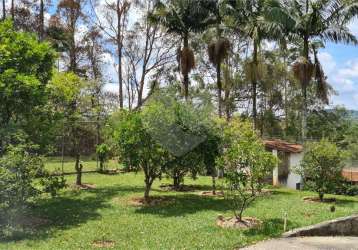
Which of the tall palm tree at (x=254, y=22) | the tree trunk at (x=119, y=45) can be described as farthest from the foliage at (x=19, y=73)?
the tree trunk at (x=119, y=45)

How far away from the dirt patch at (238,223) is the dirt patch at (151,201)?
3351 millimetres

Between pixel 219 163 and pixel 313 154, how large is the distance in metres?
6.23

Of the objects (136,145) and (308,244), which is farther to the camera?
(136,145)

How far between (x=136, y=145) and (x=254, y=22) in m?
12.1

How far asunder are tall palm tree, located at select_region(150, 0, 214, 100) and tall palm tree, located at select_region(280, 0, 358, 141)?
429cm

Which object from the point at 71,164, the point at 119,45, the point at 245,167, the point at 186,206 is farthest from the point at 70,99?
the point at 119,45

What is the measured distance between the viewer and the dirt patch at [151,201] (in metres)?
15.7

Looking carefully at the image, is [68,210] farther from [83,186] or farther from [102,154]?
[102,154]

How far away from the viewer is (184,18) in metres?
24.8

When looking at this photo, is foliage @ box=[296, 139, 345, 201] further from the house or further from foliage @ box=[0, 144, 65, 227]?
foliage @ box=[0, 144, 65, 227]

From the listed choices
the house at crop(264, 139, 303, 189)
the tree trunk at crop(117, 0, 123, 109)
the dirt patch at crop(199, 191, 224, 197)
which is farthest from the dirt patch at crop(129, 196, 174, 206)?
the tree trunk at crop(117, 0, 123, 109)

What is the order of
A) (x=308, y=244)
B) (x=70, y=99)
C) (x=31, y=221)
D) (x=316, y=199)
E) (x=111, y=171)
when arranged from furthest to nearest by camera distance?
(x=111, y=171) < (x=70, y=99) < (x=316, y=199) < (x=31, y=221) < (x=308, y=244)

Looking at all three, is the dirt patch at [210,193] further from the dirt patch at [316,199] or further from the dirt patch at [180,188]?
the dirt patch at [316,199]

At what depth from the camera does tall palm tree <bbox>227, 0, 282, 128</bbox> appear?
2311 centimetres
